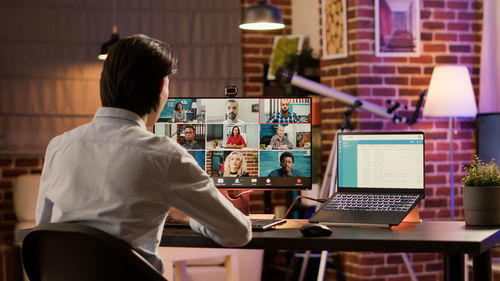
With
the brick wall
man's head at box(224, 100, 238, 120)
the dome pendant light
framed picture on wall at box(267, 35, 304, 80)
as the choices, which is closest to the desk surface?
man's head at box(224, 100, 238, 120)

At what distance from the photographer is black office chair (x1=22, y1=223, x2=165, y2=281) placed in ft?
4.61

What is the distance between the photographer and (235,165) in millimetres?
2520

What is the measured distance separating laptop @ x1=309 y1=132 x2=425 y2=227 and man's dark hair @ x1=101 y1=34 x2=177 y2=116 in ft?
2.91

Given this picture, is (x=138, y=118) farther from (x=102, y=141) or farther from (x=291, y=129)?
(x=291, y=129)

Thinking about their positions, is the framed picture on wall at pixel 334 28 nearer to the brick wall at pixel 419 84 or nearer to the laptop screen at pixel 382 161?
the brick wall at pixel 419 84

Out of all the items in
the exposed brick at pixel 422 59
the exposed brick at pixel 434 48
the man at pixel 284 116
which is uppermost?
the exposed brick at pixel 434 48

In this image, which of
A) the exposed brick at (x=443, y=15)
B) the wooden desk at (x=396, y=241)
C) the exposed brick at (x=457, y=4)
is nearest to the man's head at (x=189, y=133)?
the wooden desk at (x=396, y=241)

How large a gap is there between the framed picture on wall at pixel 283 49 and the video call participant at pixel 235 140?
2.61 meters

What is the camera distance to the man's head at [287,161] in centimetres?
250

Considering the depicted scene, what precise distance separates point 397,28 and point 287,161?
2.06 metres

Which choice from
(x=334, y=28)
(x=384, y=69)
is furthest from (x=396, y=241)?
(x=334, y=28)

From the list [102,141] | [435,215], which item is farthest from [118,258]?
[435,215]

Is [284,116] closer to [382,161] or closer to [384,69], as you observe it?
[382,161]

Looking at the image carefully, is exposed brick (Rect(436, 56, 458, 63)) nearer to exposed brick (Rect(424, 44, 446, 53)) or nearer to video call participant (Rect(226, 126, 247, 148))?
exposed brick (Rect(424, 44, 446, 53))
